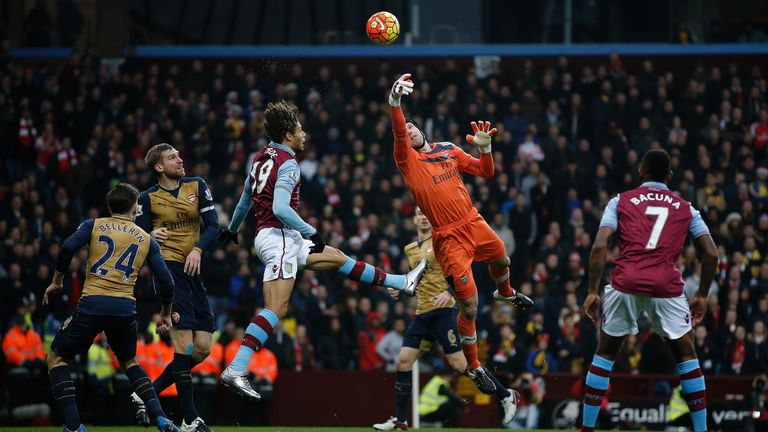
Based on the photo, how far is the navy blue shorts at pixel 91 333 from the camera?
9812 mm

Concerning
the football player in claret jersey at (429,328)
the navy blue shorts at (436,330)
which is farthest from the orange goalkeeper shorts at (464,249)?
the navy blue shorts at (436,330)

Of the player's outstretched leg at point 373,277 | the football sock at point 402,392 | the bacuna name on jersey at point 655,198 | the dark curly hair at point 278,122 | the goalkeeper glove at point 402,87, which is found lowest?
the football sock at point 402,392

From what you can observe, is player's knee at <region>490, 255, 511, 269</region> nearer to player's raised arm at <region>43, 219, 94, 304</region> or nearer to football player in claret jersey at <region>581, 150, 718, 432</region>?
football player in claret jersey at <region>581, 150, 718, 432</region>

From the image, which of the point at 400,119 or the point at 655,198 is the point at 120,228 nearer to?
the point at 400,119

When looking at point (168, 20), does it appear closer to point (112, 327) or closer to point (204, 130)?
point (204, 130)

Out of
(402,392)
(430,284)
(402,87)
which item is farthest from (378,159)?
(402,87)

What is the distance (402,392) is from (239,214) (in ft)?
12.3

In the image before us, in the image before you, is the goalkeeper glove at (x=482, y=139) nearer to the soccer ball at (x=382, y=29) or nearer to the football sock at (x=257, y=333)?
the soccer ball at (x=382, y=29)

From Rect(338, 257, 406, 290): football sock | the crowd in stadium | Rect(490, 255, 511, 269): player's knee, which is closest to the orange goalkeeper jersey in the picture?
Rect(490, 255, 511, 269): player's knee

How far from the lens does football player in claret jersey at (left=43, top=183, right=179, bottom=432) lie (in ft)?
32.2

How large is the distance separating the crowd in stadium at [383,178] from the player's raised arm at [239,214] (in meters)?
6.54

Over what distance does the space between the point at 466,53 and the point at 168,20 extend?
771cm

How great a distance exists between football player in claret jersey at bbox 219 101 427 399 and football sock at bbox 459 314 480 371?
133 cm

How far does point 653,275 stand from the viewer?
31.2 ft
